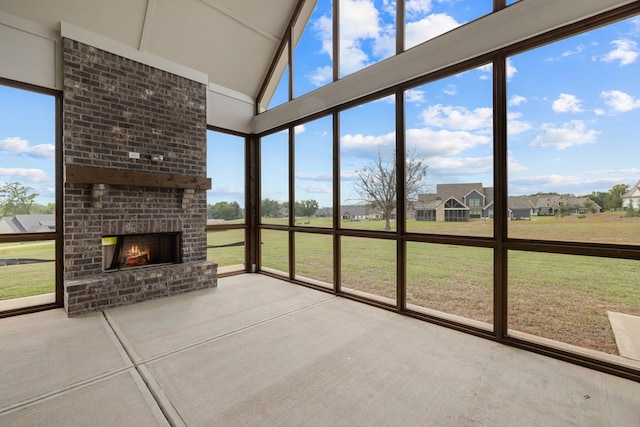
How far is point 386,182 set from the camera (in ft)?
13.0

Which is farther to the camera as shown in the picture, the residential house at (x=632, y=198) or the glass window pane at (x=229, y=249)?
the glass window pane at (x=229, y=249)

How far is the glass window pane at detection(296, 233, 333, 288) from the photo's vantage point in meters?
5.06

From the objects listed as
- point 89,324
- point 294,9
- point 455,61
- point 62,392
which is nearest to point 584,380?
point 455,61

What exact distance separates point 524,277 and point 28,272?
6304 millimetres

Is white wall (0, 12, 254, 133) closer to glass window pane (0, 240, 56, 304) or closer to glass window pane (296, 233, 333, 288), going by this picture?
glass window pane (0, 240, 56, 304)

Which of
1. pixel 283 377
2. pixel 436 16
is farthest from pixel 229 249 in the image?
pixel 436 16

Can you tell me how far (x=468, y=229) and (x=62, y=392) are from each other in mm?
3837

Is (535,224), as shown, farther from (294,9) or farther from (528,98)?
(294,9)

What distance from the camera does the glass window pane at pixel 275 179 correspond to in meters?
5.38

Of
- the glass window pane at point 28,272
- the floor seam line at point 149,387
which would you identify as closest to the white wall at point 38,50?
the glass window pane at point 28,272

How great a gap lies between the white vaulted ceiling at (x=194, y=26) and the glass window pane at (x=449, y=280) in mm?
4360

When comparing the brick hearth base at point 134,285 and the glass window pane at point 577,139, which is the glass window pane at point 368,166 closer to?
the glass window pane at point 577,139

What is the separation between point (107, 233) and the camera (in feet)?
13.2

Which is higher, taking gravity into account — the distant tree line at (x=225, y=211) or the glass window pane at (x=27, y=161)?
the glass window pane at (x=27, y=161)
